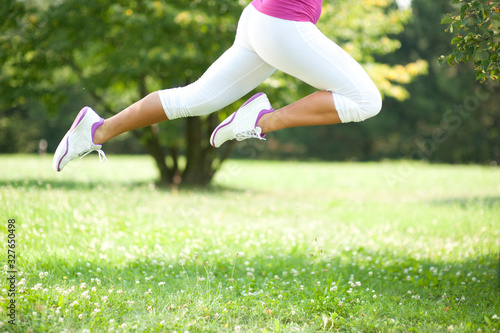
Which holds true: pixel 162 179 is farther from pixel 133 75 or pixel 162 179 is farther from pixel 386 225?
pixel 386 225

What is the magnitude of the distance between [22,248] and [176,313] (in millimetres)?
1584

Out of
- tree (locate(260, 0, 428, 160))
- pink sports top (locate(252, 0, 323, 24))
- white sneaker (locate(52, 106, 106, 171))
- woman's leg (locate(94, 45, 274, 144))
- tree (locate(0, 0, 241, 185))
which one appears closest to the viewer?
pink sports top (locate(252, 0, 323, 24))

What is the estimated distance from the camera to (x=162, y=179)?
36.7 ft

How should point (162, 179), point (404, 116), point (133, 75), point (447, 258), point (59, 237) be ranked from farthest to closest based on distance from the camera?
point (404, 116) < point (162, 179) < point (133, 75) < point (447, 258) < point (59, 237)

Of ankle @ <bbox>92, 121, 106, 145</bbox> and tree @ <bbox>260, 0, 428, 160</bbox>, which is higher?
tree @ <bbox>260, 0, 428, 160</bbox>

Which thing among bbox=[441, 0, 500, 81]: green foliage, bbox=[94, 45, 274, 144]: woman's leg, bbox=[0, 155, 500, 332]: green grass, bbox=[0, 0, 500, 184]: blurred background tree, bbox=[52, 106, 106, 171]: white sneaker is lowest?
bbox=[0, 155, 500, 332]: green grass

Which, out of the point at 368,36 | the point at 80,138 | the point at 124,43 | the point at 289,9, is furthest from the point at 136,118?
the point at 368,36

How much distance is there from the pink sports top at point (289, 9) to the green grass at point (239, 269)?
5.46ft

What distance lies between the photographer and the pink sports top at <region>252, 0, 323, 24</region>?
245cm

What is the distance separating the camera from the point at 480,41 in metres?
3.05

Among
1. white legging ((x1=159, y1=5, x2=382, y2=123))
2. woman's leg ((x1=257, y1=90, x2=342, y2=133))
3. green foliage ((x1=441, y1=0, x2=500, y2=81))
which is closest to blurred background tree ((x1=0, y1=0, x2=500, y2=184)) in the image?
green foliage ((x1=441, y1=0, x2=500, y2=81))

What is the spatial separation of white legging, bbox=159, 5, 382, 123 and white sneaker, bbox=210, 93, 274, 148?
0.11 meters

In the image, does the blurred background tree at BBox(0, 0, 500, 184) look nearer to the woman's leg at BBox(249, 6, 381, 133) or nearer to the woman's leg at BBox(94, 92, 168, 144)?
the woman's leg at BBox(94, 92, 168, 144)

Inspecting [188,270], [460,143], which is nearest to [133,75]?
[188,270]
